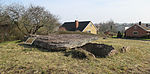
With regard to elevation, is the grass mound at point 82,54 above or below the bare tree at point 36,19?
below

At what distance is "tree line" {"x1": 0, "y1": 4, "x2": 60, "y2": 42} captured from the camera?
38.5 feet

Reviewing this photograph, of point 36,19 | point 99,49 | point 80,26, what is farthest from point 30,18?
point 80,26

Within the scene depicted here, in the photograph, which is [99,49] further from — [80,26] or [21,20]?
[80,26]

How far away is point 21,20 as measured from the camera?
1246 centimetres

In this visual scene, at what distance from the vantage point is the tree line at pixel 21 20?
11.7 m

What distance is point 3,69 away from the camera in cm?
338

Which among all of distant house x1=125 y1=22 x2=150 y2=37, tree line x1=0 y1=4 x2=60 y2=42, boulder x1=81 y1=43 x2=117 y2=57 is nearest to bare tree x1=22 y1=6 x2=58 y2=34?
tree line x1=0 y1=4 x2=60 y2=42

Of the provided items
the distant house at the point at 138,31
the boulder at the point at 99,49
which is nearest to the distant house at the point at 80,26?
the distant house at the point at 138,31

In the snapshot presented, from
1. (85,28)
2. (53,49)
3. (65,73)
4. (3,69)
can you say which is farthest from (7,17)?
(85,28)

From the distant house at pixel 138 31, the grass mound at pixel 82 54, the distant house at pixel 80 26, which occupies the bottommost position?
the grass mound at pixel 82 54

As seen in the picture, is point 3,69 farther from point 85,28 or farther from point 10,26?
point 85,28

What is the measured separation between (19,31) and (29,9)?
2809 mm

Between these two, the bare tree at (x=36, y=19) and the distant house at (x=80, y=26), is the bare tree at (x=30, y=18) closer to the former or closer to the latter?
the bare tree at (x=36, y=19)

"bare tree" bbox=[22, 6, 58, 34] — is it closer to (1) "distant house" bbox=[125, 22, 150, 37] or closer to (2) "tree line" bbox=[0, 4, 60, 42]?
(2) "tree line" bbox=[0, 4, 60, 42]
